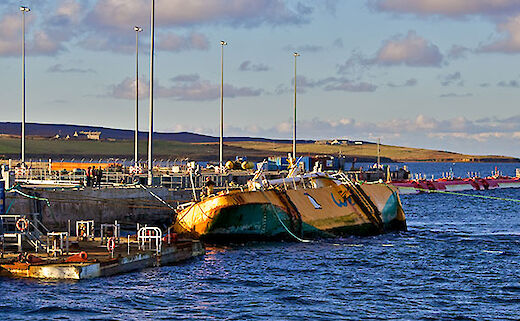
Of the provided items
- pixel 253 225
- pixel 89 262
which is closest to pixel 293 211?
pixel 253 225

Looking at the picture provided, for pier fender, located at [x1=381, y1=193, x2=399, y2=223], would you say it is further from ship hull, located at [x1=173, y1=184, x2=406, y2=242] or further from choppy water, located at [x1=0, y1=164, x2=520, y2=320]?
choppy water, located at [x1=0, y1=164, x2=520, y2=320]

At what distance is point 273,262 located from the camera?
43.4m

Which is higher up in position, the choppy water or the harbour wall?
the harbour wall

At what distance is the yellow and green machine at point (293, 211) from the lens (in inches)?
1864

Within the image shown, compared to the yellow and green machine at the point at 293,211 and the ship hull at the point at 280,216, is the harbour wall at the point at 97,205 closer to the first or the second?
the yellow and green machine at the point at 293,211

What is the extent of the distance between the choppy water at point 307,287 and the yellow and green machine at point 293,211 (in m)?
0.96

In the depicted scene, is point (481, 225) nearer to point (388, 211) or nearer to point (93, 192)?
point (388, 211)

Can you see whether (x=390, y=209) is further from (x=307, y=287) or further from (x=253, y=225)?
(x=307, y=287)

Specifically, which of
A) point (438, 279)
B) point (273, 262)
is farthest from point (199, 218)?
point (438, 279)

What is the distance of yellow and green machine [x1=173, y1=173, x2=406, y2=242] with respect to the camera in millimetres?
47344

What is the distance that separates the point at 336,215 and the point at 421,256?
6.73 m

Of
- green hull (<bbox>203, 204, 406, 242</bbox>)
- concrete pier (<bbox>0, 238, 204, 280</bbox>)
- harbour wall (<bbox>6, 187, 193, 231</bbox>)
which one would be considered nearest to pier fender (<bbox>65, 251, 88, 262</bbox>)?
concrete pier (<bbox>0, 238, 204, 280</bbox>)

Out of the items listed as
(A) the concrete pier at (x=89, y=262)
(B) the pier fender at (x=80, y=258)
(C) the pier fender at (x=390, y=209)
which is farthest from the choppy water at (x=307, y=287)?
(C) the pier fender at (x=390, y=209)

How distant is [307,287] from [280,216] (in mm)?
12236
